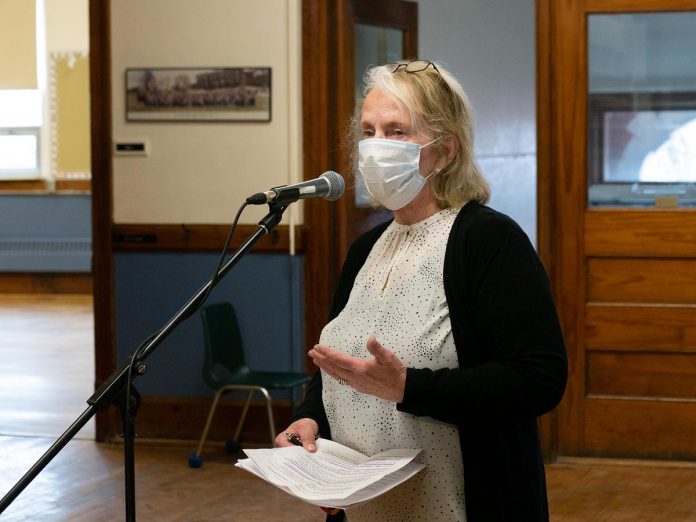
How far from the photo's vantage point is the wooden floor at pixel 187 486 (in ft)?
12.6

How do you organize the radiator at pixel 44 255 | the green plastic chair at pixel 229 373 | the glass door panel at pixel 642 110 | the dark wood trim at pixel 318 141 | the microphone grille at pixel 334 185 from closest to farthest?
the microphone grille at pixel 334 185 < the green plastic chair at pixel 229 373 < the glass door panel at pixel 642 110 < the dark wood trim at pixel 318 141 < the radiator at pixel 44 255

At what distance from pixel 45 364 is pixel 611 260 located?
414 cm

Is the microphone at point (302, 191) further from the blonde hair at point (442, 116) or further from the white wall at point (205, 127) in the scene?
the white wall at point (205, 127)

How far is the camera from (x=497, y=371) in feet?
5.42

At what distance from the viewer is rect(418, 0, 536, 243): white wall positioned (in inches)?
307

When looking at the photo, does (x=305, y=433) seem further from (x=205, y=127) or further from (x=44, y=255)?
(x=44, y=255)

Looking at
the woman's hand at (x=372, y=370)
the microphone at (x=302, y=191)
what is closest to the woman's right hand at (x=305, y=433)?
the woman's hand at (x=372, y=370)

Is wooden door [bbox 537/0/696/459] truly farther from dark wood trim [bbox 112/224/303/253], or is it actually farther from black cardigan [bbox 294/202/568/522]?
black cardigan [bbox 294/202/568/522]

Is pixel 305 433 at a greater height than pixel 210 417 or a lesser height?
greater

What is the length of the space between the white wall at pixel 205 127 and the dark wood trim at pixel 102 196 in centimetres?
4

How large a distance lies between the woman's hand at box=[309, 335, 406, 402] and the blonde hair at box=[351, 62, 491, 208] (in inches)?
14.8

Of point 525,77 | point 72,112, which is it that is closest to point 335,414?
point 525,77

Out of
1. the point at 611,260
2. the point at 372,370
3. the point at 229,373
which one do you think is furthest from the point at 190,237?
the point at 372,370

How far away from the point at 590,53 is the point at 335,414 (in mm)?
3083
